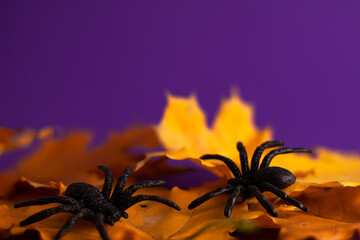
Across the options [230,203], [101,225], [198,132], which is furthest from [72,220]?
[198,132]

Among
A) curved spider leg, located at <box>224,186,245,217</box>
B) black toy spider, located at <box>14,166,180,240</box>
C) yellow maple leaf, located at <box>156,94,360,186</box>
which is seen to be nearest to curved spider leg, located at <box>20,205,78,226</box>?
black toy spider, located at <box>14,166,180,240</box>

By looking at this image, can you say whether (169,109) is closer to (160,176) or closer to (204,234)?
(160,176)

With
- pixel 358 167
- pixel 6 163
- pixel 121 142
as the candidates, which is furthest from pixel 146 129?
pixel 358 167

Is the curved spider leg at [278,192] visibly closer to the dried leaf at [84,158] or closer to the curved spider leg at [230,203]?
the curved spider leg at [230,203]

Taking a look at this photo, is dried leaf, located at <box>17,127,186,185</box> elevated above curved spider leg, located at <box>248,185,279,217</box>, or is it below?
above

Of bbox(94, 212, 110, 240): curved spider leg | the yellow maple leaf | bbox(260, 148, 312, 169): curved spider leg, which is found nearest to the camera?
bbox(94, 212, 110, 240): curved spider leg

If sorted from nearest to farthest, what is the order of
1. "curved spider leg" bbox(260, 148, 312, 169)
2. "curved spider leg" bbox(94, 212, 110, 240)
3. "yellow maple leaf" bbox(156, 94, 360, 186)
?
"curved spider leg" bbox(94, 212, 110, 240), "curved spider leg" bbox(260, 148, 312, 169), "yellow maple leaf" bbox(156, 94, 360, 186)

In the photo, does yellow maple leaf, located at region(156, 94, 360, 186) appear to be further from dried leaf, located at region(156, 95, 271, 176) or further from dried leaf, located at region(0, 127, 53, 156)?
dried leaf, located at region(0, 127, 53, 156)

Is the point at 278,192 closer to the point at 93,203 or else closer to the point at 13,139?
the point at 93,203

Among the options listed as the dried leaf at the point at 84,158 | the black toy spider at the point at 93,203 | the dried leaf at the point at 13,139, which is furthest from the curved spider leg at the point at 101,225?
the dried leaf at the point at 13,139
